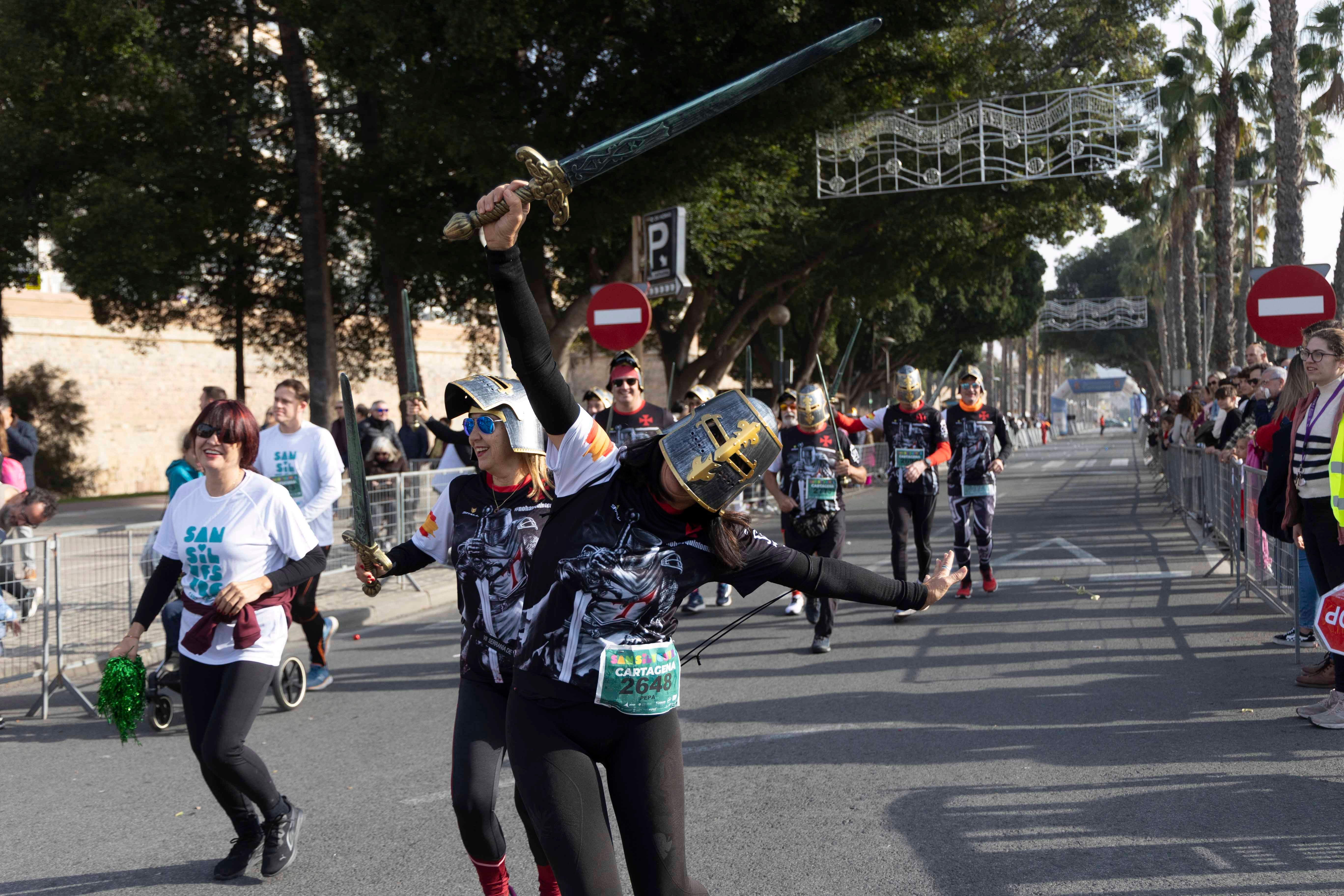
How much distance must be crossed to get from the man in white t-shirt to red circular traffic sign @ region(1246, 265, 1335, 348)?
25.4 feet

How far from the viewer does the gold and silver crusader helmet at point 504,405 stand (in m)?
3.71

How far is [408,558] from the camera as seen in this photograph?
4.18m

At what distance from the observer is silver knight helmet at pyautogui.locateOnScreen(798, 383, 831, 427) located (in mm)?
8906

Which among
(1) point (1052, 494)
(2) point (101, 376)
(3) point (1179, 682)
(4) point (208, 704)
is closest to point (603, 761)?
(4) point (208, 704)

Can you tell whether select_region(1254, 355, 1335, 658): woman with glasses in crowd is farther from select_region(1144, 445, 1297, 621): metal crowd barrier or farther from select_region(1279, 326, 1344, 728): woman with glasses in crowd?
select_region(1144, 445, 1297, 621): metal crowd barrier

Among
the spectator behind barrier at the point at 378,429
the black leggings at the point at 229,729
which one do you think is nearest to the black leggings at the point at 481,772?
the black leggings at the point at 229,729

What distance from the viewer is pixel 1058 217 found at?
27750 mm

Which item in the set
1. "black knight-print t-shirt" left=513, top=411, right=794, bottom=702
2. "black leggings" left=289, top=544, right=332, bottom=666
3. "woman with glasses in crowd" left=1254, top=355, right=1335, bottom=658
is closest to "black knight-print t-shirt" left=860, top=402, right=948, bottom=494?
"woman with glasses in crowd" left=1254, top=355, right=1335, bottom=658

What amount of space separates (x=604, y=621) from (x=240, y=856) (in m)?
2.43

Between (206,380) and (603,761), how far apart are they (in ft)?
Result: 117

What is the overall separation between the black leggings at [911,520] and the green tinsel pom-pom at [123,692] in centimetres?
635

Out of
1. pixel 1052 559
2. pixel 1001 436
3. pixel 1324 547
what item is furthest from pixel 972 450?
pixel 1324 547

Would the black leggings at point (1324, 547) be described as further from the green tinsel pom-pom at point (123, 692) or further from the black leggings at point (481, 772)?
the green tinsel pom-pom at point (123, 692)

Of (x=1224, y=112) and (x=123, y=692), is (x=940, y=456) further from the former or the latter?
(x=1224, y=112)
